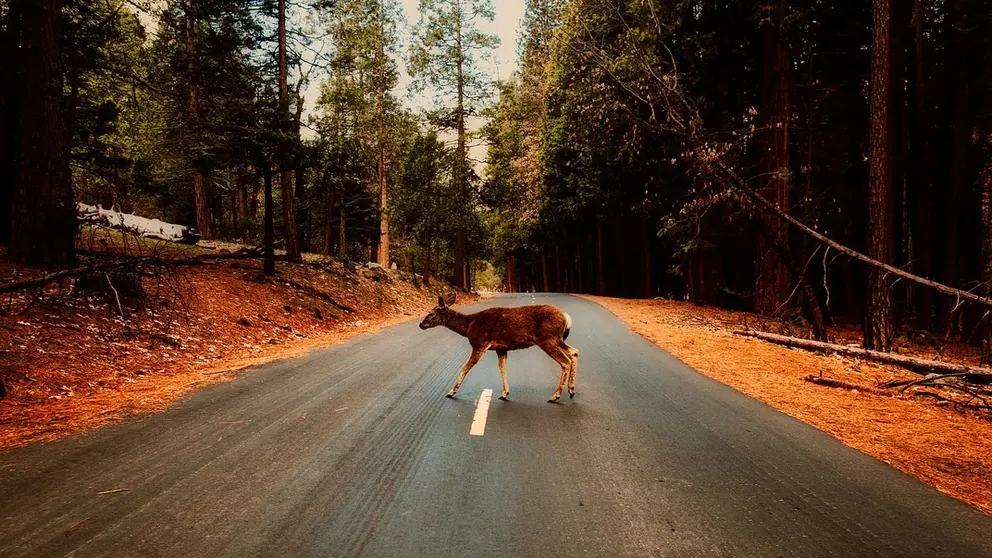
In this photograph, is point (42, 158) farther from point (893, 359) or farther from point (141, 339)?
point (893, 359)

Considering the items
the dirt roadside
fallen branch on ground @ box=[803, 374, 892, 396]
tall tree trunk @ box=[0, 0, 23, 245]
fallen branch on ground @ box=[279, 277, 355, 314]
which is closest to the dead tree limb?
fallen branch on ground @ box=[803, 374, 892, 396]

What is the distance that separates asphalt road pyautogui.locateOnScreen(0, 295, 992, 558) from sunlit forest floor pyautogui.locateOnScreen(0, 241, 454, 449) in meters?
1.19

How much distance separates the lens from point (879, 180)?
1048cm

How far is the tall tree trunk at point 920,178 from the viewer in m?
15.3

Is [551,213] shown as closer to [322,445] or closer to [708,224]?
[708,224]

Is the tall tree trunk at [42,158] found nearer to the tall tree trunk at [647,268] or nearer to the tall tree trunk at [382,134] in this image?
the tall tree trunk at [382,134]

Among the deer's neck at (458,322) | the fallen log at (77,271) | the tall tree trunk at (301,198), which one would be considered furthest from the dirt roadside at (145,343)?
the tall tree trunk at (301,198)

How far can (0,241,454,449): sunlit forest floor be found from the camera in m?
5.87

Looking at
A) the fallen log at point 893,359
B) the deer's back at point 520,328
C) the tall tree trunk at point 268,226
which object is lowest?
the fallen log at point 893,359

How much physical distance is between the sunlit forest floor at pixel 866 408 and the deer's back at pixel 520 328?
10.3 feet

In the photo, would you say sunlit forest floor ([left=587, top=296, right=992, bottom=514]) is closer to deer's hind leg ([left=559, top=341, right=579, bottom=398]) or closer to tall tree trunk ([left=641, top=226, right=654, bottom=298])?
deer's hind leg ([left=559, top=341, right=579, bottom=398])

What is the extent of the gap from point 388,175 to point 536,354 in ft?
83.4

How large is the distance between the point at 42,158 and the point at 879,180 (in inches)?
686

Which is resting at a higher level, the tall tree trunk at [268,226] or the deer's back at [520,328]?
the tall tree trunk at [268,226]
